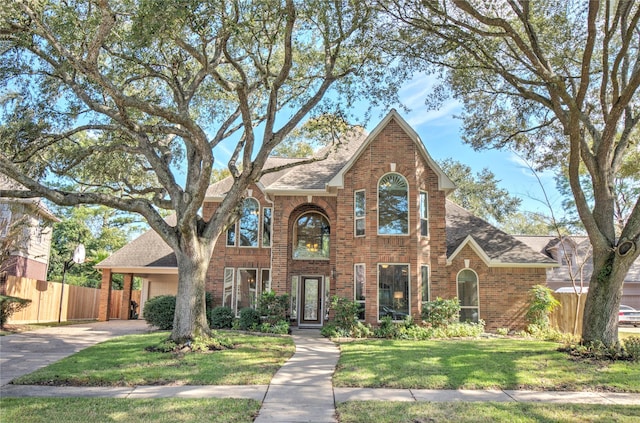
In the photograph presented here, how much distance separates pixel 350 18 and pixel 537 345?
1058cm

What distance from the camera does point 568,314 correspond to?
16781 millimetres

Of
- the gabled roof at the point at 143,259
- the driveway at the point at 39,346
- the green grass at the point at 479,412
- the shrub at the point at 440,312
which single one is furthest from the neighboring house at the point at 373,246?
the green grass at the point at 479,412

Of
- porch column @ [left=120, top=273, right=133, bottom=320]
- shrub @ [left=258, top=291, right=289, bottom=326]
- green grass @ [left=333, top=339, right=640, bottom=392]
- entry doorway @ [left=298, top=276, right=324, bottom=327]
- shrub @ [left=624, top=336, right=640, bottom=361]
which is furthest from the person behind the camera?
porch column @ [left=120, top=273, right=133, bottom=320]

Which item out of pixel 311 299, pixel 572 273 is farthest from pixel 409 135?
pixel 572 273

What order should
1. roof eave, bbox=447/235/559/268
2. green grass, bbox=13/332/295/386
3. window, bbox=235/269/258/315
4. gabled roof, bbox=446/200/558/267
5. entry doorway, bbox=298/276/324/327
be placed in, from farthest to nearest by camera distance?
entry doorway, bbox=298/276/324/327 < window, bbox=235/269/258/315 < gabled roof, bbox=446/200/558/267 < roof eave, bbox=447/235/559/268 < green grass, bbox=13/332/295/386

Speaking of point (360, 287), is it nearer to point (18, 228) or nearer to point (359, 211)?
point (359, 211)

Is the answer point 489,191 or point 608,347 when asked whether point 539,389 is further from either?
point 489,191

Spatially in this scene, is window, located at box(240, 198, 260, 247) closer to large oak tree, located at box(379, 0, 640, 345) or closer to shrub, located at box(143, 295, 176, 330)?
shrub, located at box(143, 295, 176, 330)

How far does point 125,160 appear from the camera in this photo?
15688mm

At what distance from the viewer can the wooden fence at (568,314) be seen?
15953mm

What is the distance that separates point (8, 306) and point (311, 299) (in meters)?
11.2

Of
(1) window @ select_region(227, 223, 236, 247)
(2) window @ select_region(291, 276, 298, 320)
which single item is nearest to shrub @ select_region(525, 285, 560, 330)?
(2) window @ select_region(291, 276, 298, 320)

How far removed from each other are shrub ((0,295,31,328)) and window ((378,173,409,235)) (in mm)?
13394

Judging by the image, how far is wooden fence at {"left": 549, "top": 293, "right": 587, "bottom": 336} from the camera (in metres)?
16.0
